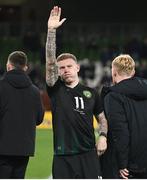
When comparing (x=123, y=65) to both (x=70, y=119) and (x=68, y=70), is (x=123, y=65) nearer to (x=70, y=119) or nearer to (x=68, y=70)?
(x=68, y=70)

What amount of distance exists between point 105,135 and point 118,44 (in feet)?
72.1

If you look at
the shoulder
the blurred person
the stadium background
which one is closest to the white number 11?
the blurred person

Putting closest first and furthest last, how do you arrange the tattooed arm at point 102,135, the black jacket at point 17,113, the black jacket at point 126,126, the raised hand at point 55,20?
the black jacket at point 126,126, the tattooed arm at point 102,135, the raised hand at point 55,20, the black jacket at point 17,113

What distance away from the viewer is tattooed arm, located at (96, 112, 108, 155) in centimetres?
656

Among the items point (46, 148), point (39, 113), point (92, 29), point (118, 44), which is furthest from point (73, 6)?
point (39, 113)

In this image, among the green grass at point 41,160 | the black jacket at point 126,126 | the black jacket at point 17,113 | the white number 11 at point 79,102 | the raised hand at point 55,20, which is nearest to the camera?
the black jacket at point 126,126

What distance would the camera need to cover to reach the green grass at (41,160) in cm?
1102

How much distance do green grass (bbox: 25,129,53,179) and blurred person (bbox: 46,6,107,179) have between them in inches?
145

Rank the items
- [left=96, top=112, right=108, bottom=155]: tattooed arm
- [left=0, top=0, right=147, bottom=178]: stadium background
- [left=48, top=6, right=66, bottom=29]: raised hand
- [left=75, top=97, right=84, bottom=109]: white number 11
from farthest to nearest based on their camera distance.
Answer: [left=0, top=0, right=147, bottom=178]: stadium background, [left=75, top=97, right=84, bottom=109]: white number 11, [left=48, top=6, right=66, bottom=29]: raised hand, [left=96, top=112, right=108, bottom=155]: tattooed arm

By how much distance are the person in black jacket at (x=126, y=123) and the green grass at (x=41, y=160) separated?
409cm

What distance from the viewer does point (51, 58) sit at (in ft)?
21.9

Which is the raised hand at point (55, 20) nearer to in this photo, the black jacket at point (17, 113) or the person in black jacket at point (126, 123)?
the person in black jacket at point (126, 123)

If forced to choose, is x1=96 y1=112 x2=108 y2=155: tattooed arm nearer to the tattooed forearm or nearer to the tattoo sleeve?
the tattooed forearm

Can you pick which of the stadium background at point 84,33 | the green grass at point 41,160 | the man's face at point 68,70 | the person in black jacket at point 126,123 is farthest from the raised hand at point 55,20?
the stadium background at point 84,33
